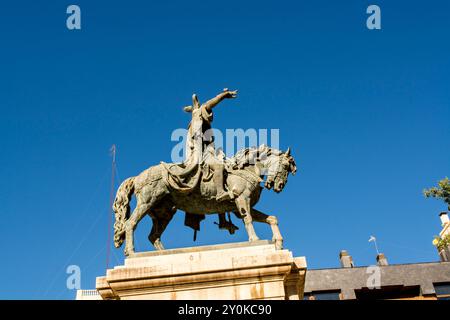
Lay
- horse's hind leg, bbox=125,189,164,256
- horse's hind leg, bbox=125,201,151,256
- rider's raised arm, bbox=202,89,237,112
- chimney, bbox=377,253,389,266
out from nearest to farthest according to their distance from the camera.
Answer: horse's hind leg, bbox=125,201,151,256 < horse's hind leg, bbox=125,189,164,256 < rider's raised arm, bbox=202,89,237,112 < chimney, bbox=377,253,389,266

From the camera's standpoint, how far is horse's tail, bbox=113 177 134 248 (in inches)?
393

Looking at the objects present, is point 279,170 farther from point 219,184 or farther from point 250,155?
point 219,184

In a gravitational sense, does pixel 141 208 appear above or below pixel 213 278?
above

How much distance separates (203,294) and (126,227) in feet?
8.88

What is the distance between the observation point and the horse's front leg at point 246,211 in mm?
9439

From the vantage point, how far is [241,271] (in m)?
8.18

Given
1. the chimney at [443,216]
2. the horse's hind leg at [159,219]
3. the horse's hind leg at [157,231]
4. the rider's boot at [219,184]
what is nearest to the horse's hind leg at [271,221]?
the rider's boot at [219,184]

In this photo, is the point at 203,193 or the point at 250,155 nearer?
the point at 203,193

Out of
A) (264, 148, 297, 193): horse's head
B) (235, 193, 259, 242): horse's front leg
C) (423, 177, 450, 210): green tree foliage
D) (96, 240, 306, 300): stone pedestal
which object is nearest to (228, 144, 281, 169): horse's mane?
(264, 148, 297, 193): horse's head

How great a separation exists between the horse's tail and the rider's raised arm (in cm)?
285

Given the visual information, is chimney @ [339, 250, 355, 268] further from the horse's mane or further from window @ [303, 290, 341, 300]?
the horse's mane

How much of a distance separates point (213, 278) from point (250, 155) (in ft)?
11.8

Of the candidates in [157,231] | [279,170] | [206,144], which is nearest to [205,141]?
[206,144]

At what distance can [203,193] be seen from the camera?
1006 centimetres
